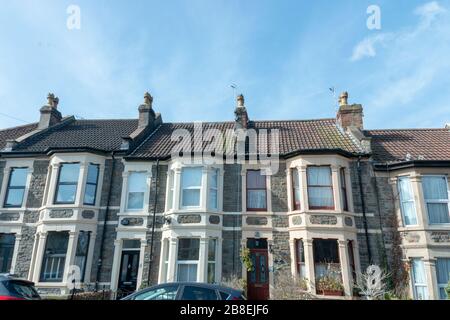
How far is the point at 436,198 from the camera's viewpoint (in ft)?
45.9

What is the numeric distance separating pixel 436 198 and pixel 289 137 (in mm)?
7653

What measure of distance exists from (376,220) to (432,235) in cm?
226

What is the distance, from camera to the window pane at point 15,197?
15961 mm

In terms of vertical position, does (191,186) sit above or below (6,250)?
above

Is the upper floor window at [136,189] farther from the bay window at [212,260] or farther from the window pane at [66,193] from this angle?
the bay window at [212,260]

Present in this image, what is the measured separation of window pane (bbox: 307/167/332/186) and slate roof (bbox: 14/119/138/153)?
10.5 m

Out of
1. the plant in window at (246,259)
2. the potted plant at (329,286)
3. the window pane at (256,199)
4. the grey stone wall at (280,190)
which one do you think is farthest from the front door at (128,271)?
the potted plant at (329,286)

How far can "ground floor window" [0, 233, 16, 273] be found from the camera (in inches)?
593

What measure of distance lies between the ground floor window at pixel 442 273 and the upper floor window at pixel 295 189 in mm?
6344

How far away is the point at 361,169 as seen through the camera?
15.1 meters

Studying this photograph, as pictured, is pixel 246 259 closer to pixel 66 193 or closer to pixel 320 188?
pixel 320 188

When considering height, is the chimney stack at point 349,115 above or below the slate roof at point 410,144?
above

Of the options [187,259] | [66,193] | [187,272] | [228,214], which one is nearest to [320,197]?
[228,214]

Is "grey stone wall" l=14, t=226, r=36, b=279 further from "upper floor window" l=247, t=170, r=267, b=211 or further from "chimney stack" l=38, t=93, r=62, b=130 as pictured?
"upper floor window" l=247, t=170, r=267, b=211
